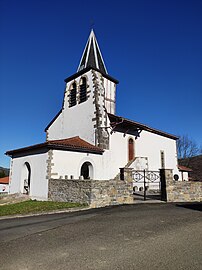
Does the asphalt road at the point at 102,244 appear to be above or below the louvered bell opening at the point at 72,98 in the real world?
below

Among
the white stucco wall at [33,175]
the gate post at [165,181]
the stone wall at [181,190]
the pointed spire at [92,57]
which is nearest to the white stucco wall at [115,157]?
the white stucco wall at [33,175]

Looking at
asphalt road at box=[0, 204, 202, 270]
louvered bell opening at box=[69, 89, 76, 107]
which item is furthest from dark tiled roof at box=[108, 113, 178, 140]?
asphalt road at box=[0, 204, 202, 270]

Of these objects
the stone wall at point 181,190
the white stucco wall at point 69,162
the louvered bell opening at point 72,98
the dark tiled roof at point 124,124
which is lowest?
the stone wall at point 181,190

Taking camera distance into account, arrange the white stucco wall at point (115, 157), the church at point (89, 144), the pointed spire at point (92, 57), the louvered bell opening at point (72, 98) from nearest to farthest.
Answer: the church at point (89, 144) → the white stucco wall at point (115, 157) → the louvered bell opening at point (72, 98) → the pointed spire at point (92, 57)

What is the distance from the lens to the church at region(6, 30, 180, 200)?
1367cm

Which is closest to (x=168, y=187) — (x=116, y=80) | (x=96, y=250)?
(x=96, y=250)

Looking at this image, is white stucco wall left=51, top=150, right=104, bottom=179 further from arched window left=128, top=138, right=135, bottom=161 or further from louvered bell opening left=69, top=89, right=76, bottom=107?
louvered bell opening left=69, top=89, right=76, bottom=107

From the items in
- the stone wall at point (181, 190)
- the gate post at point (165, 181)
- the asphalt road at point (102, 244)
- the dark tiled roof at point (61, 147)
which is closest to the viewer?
the asphalt road at point (102, 244)

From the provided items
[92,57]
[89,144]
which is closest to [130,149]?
[89,144]

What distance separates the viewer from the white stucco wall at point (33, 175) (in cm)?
1316

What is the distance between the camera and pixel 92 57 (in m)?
21.7

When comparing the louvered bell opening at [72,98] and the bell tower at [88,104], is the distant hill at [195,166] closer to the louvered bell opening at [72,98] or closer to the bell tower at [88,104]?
the bell tower at [88,104]

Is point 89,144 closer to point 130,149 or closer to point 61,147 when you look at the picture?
point 61,147

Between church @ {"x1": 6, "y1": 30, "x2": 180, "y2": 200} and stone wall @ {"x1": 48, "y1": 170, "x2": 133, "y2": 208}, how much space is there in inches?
11.6
